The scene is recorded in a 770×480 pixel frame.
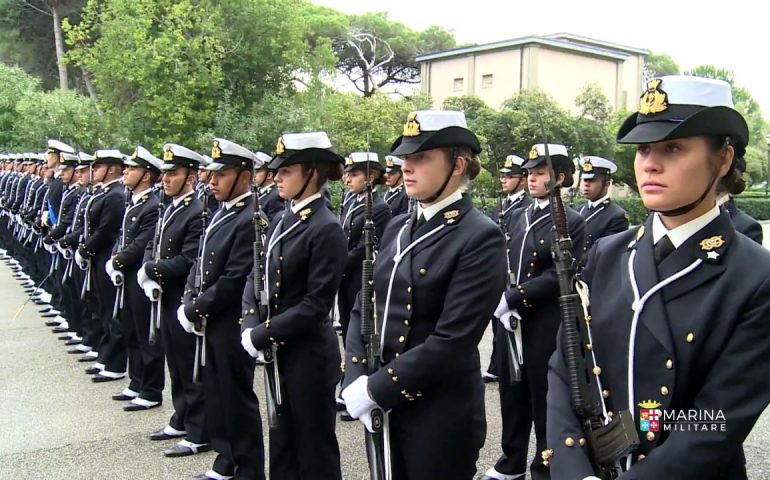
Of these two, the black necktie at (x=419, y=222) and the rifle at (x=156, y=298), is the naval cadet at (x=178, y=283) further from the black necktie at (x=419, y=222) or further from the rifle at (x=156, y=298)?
the black necktie at (x=419, y=222)

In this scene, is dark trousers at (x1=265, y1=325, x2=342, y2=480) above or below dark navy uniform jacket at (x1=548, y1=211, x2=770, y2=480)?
below

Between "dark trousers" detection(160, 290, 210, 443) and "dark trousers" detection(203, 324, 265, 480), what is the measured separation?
2.22 feet

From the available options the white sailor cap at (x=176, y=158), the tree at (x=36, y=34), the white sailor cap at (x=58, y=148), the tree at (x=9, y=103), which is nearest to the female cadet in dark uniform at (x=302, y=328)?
the white sailor cap at (x=176, y=158)

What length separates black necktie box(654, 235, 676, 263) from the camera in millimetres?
2096

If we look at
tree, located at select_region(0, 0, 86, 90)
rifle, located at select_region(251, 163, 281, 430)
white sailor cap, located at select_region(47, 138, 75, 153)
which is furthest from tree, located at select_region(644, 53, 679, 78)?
rifle, located at select_region(251, 163, 281, 430)

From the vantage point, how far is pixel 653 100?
209 centimetres

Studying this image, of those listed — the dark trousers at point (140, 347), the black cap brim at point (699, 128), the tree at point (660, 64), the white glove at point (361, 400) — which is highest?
the tree at point (660, 64)

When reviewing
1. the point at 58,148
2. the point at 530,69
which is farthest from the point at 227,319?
the point at 530,69

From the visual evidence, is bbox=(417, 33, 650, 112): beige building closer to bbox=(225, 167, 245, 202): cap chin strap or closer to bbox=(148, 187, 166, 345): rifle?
bbox=(148, 187, 166, 345): rifle

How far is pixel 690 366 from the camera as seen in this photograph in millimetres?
1959

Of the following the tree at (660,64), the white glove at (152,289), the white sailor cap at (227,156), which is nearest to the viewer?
the white sailor cap at (227,156)

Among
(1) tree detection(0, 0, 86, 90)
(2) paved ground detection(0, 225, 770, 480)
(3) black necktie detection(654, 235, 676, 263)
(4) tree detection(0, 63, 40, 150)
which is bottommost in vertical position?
(2) paved ground detection(0, 225, 770, 480)

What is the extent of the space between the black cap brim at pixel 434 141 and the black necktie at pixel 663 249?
124cm

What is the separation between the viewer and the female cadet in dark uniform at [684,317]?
6.17 ft
